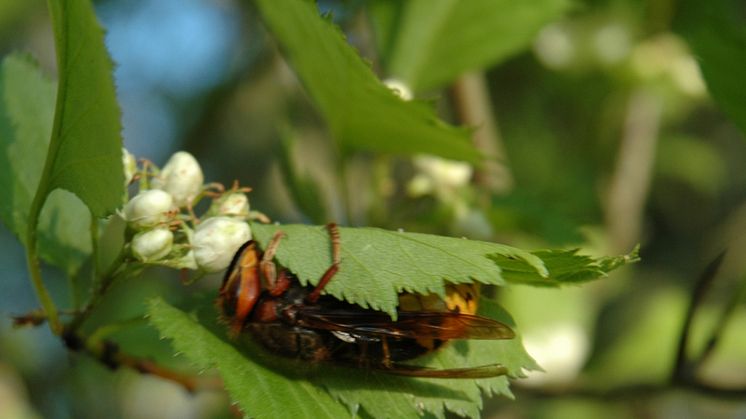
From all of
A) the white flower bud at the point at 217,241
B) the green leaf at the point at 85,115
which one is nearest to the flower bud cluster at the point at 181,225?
the white flower bud at the point at 217,241

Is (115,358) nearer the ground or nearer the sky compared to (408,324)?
nearer the ground

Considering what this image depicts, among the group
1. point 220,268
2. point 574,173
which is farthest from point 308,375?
point 574,173

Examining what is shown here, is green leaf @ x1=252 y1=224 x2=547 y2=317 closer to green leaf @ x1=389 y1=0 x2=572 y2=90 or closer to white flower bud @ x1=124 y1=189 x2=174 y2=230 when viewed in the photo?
white flower bud @ x1=124 y1=189 x2=174 y2=230

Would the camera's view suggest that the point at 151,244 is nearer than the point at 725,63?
Yes

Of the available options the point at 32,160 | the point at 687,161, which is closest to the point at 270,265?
Answer: the point at 32,160

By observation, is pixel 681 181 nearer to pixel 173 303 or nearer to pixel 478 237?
pixel 478 237

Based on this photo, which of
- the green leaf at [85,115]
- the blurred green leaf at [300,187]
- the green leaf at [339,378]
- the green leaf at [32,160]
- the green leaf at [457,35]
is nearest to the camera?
the green leaf at [85,115]

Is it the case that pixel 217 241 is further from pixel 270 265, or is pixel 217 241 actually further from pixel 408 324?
pixel 408 324

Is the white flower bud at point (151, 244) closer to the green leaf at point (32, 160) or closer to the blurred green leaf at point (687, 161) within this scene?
the green leaf at point (32, 160)
